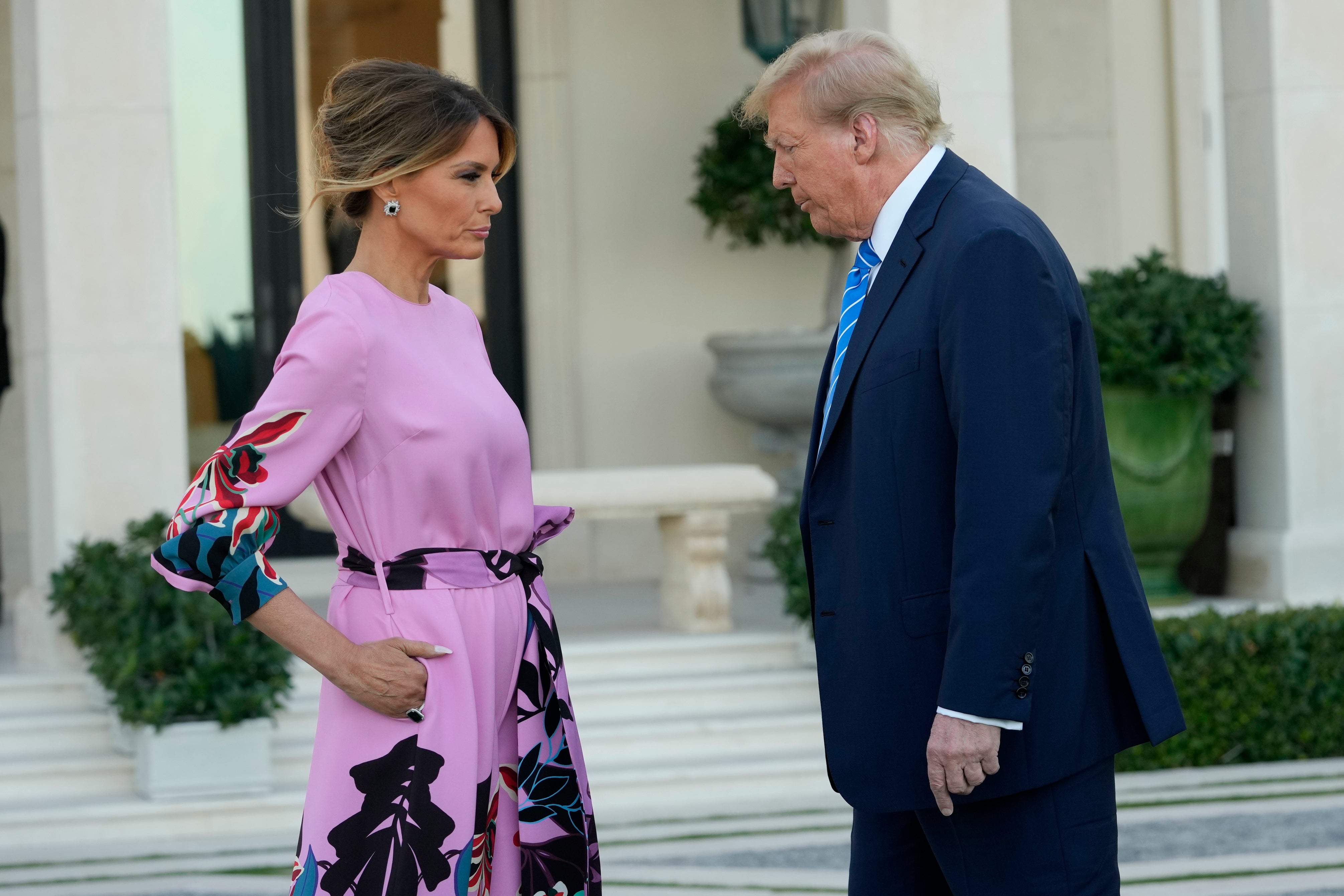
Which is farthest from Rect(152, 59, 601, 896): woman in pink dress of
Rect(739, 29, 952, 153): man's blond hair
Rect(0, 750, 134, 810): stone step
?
Rect(0, 750, 134, 810): stone step

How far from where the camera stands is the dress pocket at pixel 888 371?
7.11ft

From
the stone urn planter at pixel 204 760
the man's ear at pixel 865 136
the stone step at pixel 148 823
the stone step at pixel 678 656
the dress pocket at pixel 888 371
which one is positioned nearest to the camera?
the dress pocket at pixel 888 371

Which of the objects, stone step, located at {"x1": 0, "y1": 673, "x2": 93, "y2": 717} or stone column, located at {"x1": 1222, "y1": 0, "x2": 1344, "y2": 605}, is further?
stone column, located at {"x1": 1222, "y1": 0, "x2": 1344, "y2": 605}

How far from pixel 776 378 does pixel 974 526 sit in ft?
19.1

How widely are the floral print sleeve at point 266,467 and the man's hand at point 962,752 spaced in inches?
34.1

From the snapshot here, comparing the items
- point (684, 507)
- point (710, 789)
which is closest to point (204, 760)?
point (710, 789)

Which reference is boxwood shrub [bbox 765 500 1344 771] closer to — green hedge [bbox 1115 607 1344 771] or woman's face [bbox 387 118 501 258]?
green hedge [bbox 1115 607 1344 771]

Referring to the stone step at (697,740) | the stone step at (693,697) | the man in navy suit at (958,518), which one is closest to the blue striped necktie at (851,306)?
the man in navy suit at (958,518)

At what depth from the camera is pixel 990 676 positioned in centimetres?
207

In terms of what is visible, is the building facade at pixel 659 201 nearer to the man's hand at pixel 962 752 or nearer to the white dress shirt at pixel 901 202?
the white dress shirt at pixel 901 202

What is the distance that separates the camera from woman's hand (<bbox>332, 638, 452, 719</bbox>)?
209 centimetres

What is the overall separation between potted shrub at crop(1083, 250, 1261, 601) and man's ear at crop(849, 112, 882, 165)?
4503 millimetres

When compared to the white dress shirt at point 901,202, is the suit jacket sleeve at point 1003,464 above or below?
below

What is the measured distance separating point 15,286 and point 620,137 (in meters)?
3.24
